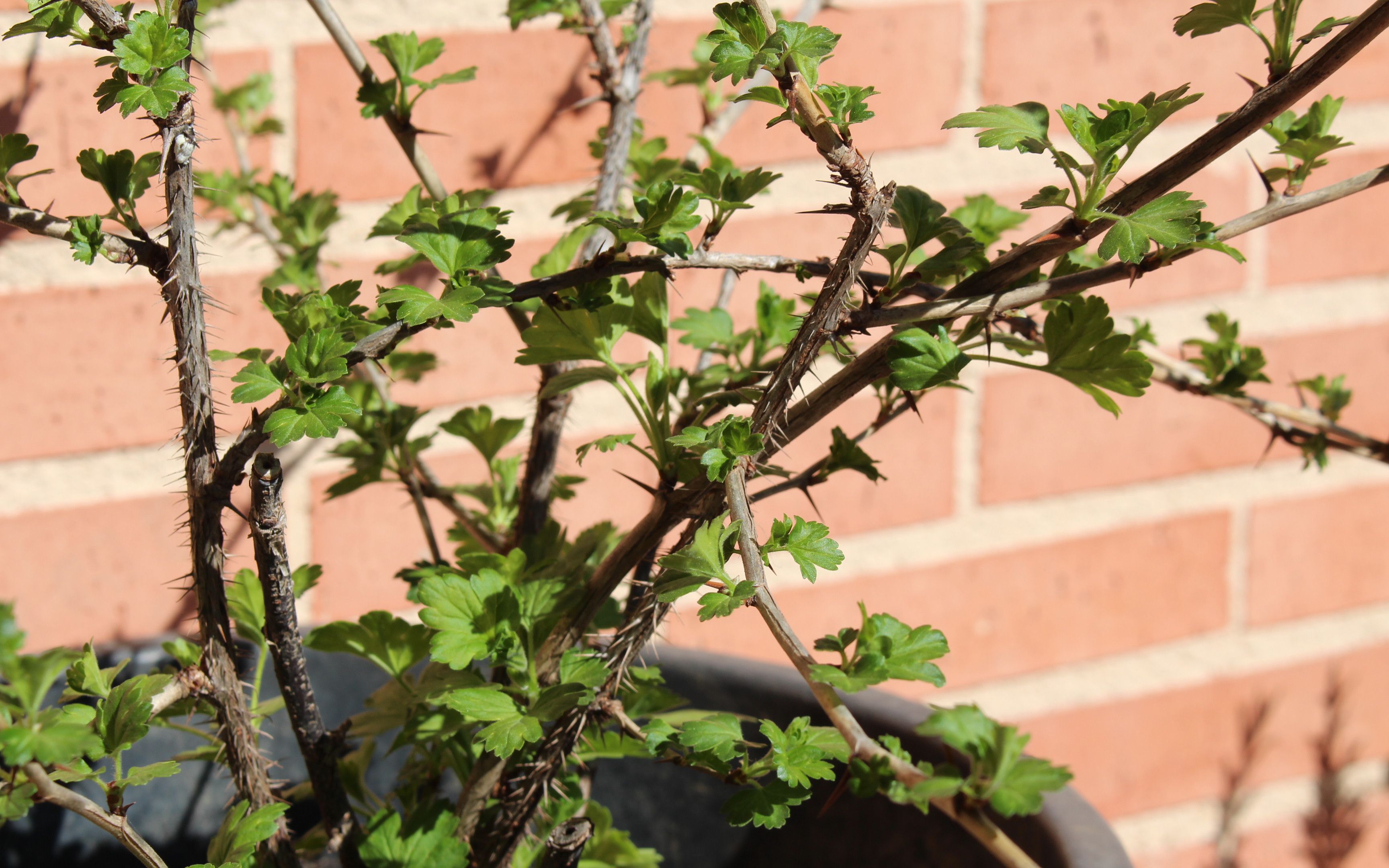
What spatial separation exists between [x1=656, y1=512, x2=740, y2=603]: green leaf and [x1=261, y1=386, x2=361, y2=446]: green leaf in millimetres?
87

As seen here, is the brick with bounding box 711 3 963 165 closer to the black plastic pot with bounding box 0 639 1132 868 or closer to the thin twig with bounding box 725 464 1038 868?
the black plastic pot with bounding box 0 639 1132 868

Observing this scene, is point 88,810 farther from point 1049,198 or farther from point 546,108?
point 546,108

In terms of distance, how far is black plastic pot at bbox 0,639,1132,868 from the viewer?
0.46m

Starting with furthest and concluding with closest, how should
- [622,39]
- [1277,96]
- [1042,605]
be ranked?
[1042,605] → [622,39] → [1277,96]

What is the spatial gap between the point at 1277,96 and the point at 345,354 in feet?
0.78

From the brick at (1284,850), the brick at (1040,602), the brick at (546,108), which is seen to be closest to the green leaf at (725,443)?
the brick at (546,108)

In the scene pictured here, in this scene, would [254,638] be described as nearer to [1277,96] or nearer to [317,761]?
[317,761]

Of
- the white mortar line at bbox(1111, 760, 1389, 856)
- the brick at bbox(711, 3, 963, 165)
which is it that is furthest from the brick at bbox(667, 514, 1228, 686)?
the brick at bbox(711, 3, 963, 165)

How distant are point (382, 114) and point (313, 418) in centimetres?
17

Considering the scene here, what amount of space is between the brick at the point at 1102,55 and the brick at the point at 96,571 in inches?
23.3

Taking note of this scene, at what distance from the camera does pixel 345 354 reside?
0.94ft

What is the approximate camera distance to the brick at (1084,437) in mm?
780

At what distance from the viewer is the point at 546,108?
2.14 ft

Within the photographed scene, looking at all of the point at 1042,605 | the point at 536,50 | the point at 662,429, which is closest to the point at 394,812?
the point at 662,429
